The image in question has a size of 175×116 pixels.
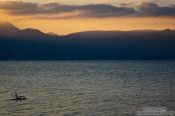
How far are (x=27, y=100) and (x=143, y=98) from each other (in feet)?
80.2

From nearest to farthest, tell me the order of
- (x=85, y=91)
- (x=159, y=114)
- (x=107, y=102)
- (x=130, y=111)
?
(x=159, y=114)
(x=130, y=111)
(x=107, y=102)
(x=85, y=91)

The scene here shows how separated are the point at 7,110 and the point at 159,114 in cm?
2609

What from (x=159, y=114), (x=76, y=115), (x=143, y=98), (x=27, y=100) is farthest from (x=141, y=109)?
(x=27, y=100)

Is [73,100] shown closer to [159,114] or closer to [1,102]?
[1,102]

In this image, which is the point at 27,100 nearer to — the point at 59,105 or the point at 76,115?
the point at 59,105

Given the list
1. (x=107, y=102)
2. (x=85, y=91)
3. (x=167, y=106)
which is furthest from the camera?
(x=85, y=91)

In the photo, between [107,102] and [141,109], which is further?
[107,102]

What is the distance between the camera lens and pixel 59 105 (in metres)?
79.7

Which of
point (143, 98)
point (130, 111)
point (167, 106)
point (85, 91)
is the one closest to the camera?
point (130, 111)

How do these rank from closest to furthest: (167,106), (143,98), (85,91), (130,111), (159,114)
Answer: (159,114)
(130,111)
(167,106)
(143,98)
(85,91)

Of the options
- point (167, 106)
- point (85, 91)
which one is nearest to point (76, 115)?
point (167, 106)

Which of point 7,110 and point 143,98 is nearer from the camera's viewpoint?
point 7,110

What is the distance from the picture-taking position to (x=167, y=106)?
78.2 m

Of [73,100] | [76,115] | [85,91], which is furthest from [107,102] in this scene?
[85,91]
